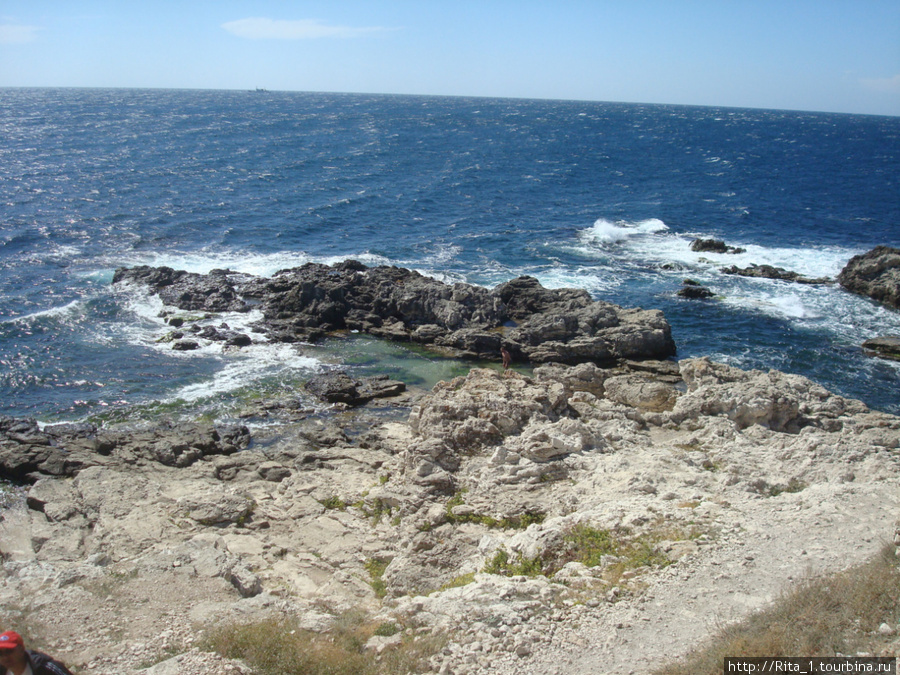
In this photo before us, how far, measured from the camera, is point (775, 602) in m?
10.7

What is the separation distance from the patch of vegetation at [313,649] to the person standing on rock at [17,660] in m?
3.16

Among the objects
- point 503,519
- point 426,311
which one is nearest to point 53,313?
point 426,311

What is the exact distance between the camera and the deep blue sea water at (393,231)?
31875 mm

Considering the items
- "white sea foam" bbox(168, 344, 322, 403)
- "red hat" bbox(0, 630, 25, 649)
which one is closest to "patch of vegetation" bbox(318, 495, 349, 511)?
"red hat" bbox(0, 630, 25, 649)

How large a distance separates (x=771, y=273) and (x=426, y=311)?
90.9 feet

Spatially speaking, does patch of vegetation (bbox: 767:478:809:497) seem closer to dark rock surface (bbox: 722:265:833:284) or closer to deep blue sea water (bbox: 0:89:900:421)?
deep blue sea water (bbox: 0:89:900:421)

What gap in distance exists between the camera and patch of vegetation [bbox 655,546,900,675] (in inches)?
353

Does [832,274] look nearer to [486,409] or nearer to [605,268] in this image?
[605,268]

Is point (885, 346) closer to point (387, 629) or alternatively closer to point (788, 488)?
point (788, 488)

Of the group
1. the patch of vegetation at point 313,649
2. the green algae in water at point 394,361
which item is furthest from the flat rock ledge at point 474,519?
the green algae in water at point 394,361

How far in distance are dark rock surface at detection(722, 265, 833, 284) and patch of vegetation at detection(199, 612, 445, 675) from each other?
44235 mm

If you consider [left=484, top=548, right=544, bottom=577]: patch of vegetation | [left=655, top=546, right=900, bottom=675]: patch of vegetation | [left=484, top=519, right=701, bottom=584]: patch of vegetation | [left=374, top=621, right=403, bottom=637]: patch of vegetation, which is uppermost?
[left=655, top=546, right=900, bottom=675]: patch of vegetation

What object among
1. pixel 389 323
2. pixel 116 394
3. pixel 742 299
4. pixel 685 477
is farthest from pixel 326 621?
pixel 742 299

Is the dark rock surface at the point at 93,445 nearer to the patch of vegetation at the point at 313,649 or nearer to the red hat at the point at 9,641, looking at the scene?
the patch of vegetation at the point at 313,649
